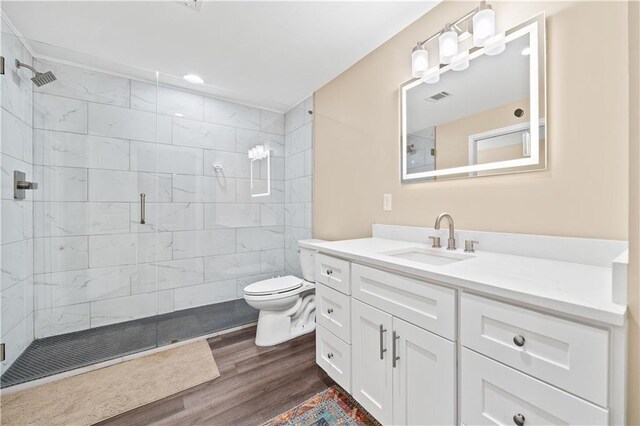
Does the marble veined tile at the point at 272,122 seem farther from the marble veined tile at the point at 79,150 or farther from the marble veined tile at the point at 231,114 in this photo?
the marble veined tile at the point at 79,150

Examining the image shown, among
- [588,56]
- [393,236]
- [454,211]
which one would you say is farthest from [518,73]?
[393,236]

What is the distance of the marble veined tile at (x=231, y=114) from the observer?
284 cm

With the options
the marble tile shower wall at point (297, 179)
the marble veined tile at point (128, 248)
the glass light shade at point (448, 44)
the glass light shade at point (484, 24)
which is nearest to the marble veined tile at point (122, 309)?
the marble veined tile at point (128, 248)

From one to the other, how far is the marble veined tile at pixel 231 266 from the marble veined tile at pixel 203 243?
2.9 inches

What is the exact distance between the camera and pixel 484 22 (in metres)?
1.28

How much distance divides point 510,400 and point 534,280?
35cm

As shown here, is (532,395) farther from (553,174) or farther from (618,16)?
(618,16)

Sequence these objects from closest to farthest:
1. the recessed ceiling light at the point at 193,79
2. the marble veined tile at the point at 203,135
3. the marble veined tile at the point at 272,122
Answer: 1. the recessed ceiling light at the point at 193,79
2. the marble veined tile at the point at 203,135
3. the marble veined tile at the point at 272,122

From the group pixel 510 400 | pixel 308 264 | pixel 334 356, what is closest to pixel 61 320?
pixel 308 264

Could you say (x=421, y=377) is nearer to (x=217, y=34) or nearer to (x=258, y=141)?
(x=217, y=34)

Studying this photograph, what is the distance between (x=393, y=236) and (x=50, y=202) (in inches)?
105

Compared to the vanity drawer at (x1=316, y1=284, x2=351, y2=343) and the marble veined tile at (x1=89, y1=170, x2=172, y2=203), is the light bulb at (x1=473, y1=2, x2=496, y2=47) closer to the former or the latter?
the vanity drawer at (x1=316, y1=284, x2=351, y2=343)

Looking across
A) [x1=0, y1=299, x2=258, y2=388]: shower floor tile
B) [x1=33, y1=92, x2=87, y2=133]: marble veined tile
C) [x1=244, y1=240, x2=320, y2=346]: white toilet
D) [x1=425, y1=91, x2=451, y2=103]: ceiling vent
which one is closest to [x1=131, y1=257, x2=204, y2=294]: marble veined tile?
[x1=0, y1=299, x2=258, y2=388]: shower floor tile

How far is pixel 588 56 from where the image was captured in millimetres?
1039
